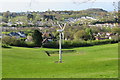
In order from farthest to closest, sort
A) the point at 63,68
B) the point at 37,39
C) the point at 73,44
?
the point at 73,44 < the point at 37,39 < the point at 63,68

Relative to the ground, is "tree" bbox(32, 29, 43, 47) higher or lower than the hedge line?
higher

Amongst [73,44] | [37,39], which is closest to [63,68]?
[37,39]

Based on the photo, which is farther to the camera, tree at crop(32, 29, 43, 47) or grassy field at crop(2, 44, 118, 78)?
tree at crop(32, 29, 43, 47)

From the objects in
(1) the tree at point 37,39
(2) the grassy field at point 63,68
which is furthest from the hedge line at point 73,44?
(2) the grassy field at point 63,68

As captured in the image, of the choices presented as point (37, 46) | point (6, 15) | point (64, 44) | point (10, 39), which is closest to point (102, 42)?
point (64, 44)

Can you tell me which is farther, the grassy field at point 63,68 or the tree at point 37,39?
the tree at point 37,39

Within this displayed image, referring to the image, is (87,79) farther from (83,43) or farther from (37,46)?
(83,43)

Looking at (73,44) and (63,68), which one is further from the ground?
(63,68)

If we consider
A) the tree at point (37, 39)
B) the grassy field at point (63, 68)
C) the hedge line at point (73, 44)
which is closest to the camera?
the grassy field at point (63, 68)

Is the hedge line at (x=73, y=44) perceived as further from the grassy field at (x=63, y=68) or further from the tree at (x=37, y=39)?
the grassy field at (x=63, y=68)

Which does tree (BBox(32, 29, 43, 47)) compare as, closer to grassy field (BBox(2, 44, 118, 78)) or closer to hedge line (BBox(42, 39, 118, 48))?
hedge line (BBox(42, 39, 118, 48))

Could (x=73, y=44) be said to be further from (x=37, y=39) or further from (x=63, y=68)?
(x=63, y=68)

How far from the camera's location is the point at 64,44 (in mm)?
61250

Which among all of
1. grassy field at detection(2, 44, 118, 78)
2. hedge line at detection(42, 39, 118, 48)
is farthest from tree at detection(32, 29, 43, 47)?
grassy field at detection(2, 44, 118, 78)
